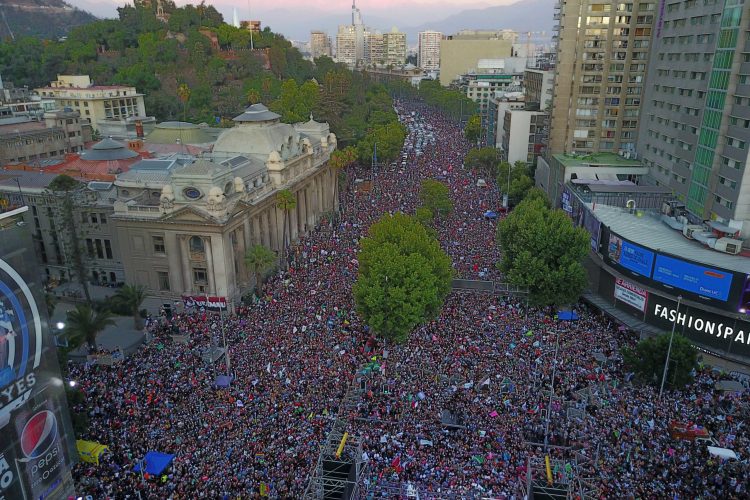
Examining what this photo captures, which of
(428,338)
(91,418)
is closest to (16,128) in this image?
(91,418)

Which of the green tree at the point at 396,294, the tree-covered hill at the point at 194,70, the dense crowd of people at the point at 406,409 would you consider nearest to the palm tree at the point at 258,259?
the dense crowd of people at the point at 406,409

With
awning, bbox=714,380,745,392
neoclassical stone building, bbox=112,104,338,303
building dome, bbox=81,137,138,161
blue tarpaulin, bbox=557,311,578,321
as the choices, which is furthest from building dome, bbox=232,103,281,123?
awning, bbox=714,380,745,392

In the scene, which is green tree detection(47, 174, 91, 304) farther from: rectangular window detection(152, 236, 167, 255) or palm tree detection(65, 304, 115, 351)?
palm tree detection(65, 304, 115, 351)

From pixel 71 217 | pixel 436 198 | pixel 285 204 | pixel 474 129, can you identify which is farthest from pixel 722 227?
pixel 474 129

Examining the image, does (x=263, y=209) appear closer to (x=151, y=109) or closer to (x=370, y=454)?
(x=370, y=454)

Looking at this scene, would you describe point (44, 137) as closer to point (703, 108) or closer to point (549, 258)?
point (549, 258)

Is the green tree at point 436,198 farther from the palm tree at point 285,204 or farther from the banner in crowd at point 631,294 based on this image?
the banner in crowd at point 631,294
